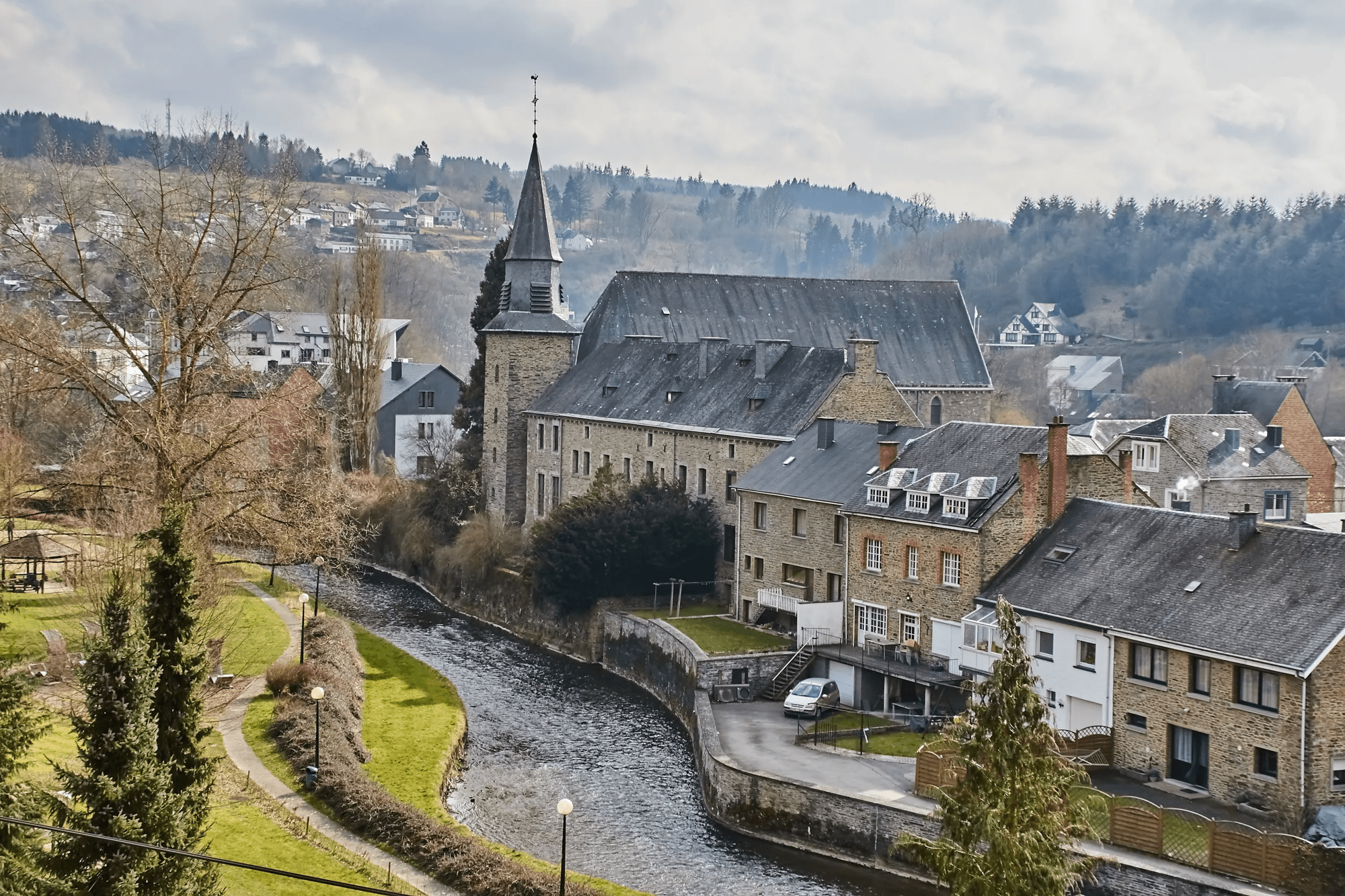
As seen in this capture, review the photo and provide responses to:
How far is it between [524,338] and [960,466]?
97.8 feet

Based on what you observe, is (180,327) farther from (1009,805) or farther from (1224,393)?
(1224,393)

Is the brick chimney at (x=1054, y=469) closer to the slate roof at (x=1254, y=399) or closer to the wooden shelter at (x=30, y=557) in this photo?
the slate roof at (x=1254, y=399)

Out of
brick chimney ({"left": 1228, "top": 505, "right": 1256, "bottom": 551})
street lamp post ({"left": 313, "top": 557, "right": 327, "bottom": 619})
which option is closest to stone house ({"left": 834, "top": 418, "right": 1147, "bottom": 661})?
brick chimney ({"left": 1228, "top": 505, "right": 1256, "bottom": 551})

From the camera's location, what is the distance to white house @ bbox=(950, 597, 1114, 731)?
30.0 m

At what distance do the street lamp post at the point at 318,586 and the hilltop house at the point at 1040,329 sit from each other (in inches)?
4009

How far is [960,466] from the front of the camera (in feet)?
123

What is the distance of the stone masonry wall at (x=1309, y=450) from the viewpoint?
5600 centimetres

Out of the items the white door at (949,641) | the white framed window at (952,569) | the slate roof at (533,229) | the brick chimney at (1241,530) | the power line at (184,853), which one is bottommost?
the white door at (949,641)

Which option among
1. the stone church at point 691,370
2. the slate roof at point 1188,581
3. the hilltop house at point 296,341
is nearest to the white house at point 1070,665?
the slate roof at point 1188,581

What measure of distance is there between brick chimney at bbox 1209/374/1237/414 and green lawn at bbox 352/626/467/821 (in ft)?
117

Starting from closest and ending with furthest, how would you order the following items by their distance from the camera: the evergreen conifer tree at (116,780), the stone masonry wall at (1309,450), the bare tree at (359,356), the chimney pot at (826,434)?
the evergreen conifer tree at (116,780) → the chimney pot at (826,434) → the stone masonry wall at (1309,450) → the bare tree at (359,356)

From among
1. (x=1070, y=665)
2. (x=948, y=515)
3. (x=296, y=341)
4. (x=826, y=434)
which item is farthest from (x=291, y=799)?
(x=296, y=341)

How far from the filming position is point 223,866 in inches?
936

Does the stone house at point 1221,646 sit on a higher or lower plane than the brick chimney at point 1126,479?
lower
